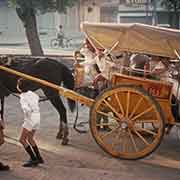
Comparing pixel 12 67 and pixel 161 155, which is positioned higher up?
pixel 12 67

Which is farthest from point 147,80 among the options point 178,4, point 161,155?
point 178,4

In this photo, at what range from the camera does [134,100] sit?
20.3 ft

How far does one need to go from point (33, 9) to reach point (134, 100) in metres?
13.7

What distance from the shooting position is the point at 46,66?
720 cm

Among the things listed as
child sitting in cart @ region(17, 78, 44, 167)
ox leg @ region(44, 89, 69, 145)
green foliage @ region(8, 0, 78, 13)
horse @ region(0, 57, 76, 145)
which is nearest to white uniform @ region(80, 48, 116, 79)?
horse @ region(0, 57, 76, 145)

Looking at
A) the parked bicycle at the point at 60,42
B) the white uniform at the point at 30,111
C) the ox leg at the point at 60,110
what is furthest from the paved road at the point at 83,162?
the parked bicycle at the point at 60,42

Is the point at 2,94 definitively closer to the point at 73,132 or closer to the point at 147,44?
the point at 73,132

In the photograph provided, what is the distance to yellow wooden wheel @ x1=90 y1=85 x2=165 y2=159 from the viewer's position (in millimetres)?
6066

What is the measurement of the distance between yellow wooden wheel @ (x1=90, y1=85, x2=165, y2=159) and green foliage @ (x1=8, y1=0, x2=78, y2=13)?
12.6 metres

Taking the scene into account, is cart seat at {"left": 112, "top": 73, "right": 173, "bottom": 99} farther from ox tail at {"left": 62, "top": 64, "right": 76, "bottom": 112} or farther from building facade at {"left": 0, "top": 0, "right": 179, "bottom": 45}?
building facade at {"left": 0, "top": 0, "right": 179, "bottom": 45}

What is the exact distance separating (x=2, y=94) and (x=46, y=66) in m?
0.84

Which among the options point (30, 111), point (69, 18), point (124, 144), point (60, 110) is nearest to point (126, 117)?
point (124, 144)

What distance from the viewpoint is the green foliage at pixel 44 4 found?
18219 mm

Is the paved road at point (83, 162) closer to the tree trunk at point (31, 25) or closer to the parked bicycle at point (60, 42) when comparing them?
the tree trunk at point (31, 25)
